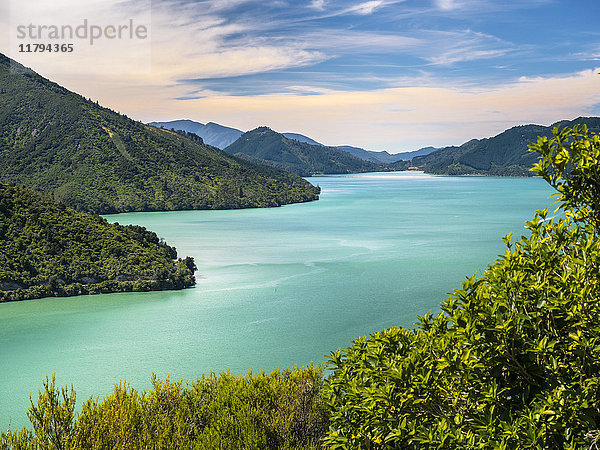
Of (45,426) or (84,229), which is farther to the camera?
(84,229)

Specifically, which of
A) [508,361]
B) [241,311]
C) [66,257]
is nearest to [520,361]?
[508,361]

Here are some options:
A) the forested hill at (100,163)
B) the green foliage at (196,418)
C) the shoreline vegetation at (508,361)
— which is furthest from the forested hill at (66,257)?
the forested hill at (100,163)

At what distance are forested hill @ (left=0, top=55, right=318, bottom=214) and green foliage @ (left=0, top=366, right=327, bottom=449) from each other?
70.1 m

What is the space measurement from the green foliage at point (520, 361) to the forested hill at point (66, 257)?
27.3m

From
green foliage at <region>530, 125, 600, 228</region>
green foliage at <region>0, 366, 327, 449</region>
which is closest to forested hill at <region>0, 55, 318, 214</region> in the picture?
green foliage at <region>0, 366, 327, 449</region>

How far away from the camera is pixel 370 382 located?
600 cm

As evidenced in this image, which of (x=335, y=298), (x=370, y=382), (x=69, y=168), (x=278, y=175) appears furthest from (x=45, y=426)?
(x=278, y=175)

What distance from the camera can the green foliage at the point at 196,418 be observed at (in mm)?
7109

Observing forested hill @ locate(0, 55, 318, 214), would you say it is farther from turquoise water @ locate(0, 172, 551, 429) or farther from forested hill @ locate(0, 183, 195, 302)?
forested hill @ locate(0, 183, 195, 302)

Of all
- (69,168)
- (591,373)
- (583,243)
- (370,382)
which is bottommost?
(370,382)

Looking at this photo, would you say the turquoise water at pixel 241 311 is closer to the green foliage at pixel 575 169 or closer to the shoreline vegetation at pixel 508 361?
the shoreline vegetation at pixel 508 361

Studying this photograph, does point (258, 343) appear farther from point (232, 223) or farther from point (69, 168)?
point (69, 168)

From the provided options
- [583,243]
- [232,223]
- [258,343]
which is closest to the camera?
[583,243]

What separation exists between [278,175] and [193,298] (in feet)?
345
